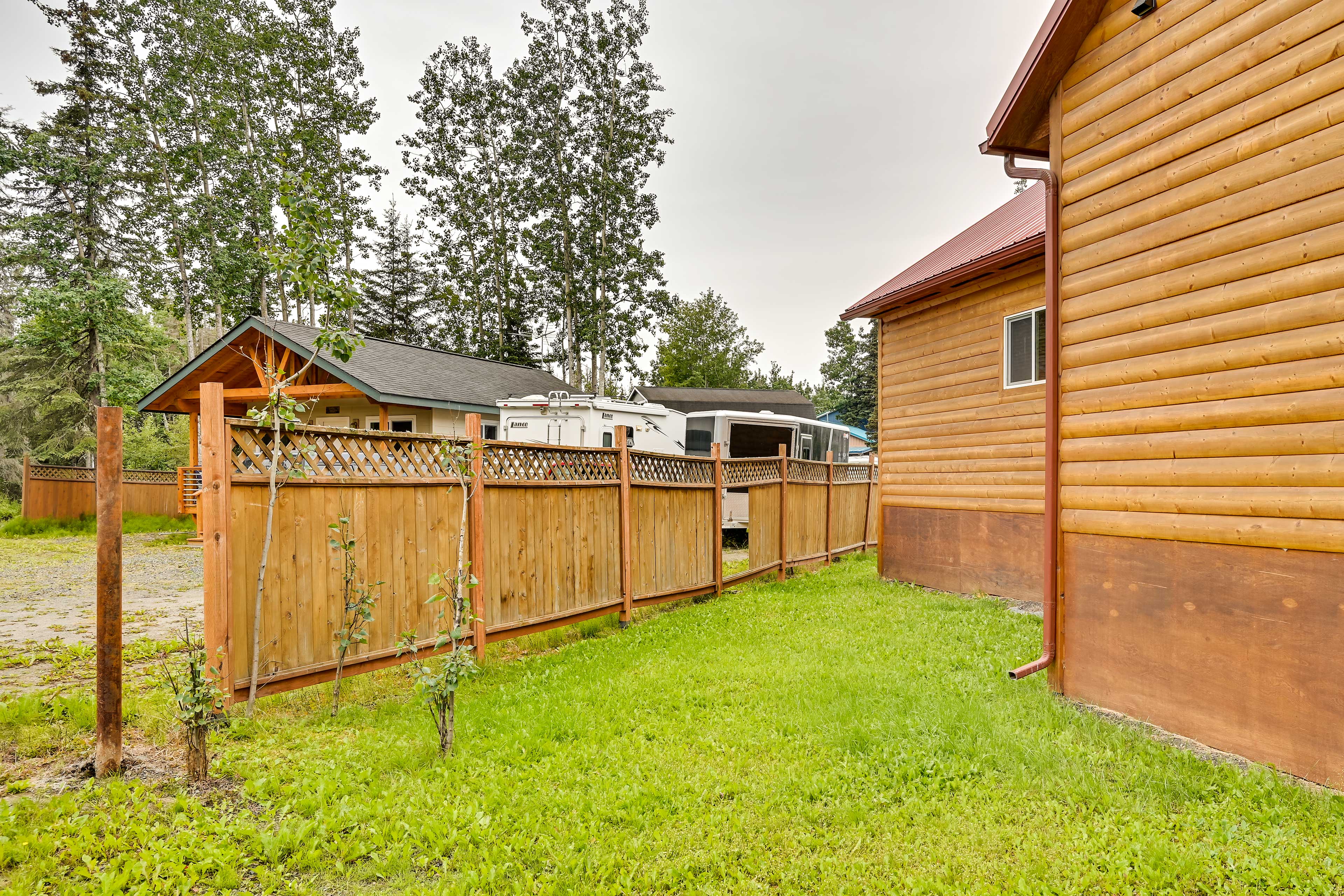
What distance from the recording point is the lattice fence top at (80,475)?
1451 centimetres

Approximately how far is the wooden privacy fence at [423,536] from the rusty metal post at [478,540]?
0.5 inches

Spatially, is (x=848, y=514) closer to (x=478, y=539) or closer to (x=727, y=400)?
(x=478, y=539)

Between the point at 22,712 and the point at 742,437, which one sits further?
the point at 742,437

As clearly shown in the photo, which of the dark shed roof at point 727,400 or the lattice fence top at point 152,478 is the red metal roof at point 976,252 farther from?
the lattice fence top at point 152,478

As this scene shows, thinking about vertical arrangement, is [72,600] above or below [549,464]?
below

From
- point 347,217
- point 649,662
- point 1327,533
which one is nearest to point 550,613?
point 649,662

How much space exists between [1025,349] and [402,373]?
11.3 m

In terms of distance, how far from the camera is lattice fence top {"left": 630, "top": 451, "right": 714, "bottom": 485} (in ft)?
21.7

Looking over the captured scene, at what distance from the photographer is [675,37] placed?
80.5ft

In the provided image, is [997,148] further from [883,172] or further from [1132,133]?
[883,172]

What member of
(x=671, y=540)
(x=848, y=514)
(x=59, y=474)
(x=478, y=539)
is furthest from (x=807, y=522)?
(x=59, y=474)

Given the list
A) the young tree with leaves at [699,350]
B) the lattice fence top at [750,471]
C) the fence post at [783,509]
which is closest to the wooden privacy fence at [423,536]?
the lattice fence top at [750,471]

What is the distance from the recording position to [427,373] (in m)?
14.2

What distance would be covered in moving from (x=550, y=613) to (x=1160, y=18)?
5771mm
